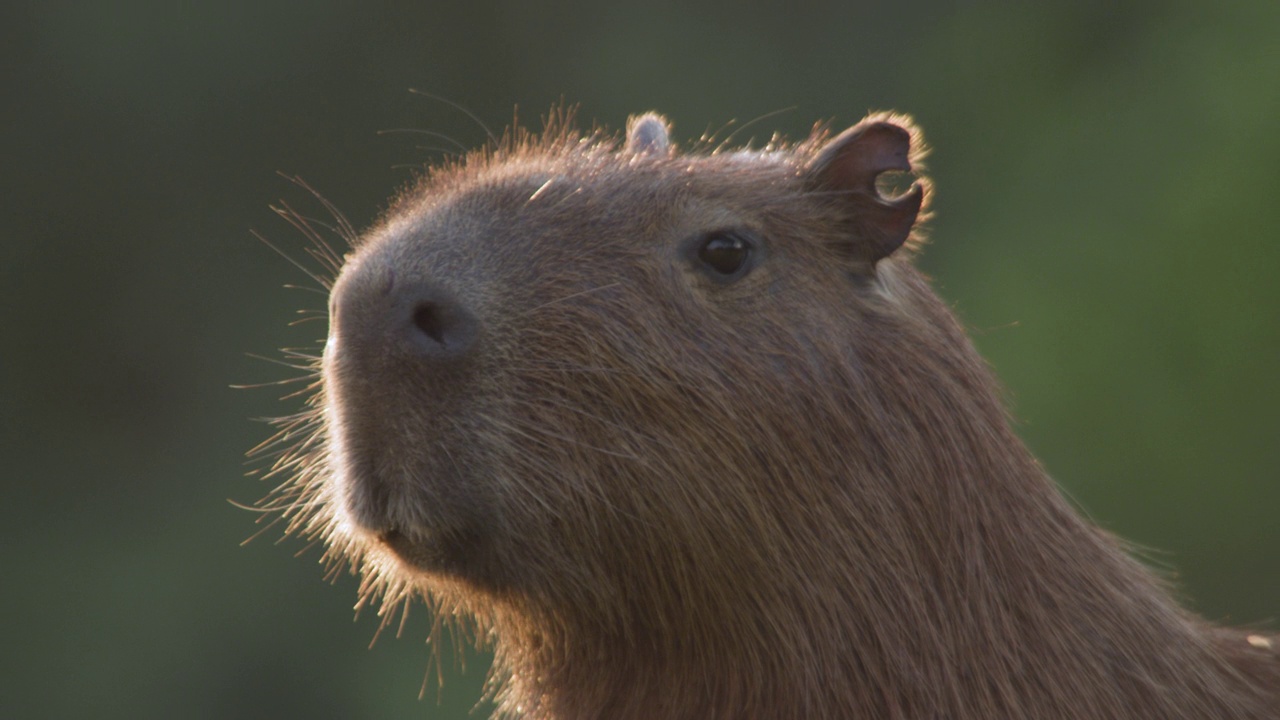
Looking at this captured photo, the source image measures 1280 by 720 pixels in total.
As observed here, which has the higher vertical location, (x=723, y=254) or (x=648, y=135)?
(x=648, y=135)

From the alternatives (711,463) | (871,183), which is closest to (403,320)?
(711,463)

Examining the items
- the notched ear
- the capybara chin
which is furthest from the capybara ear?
the notched ear

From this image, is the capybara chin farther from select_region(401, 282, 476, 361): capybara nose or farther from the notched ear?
the notched ear

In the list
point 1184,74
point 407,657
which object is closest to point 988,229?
point 1184,74

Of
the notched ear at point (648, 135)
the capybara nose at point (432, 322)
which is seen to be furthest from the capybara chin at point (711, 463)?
the notched ear at point (648, 135)

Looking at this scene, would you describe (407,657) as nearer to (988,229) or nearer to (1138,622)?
(988,229)

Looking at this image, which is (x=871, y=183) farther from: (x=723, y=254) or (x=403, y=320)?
(x=403, y=320)
